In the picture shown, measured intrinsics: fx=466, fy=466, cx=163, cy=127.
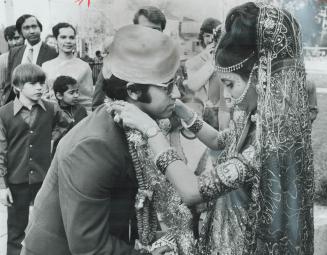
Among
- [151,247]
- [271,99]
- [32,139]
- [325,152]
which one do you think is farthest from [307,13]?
[151,247]

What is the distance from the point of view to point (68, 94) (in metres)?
4.55

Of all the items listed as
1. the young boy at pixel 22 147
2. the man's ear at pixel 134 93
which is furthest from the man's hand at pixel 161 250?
the young boy at pixel 22 147

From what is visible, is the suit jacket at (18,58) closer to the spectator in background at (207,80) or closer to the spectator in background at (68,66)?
the spectator in background at (68,66)

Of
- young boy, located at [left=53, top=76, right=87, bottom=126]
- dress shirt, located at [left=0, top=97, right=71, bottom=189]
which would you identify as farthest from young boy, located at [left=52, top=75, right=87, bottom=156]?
dress shirt, located at [left=0, top=97, right=71, bottom=189]

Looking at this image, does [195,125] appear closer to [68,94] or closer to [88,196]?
[88,196]

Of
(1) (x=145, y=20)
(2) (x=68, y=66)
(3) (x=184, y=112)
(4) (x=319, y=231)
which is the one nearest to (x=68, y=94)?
(2) (x=68, y=66)

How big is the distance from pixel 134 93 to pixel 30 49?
3852mm

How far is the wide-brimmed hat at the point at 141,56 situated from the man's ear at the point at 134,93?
58 millimetres

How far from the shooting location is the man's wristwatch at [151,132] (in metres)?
1.77

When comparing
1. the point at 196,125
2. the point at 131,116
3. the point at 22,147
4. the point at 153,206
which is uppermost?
the point at 131,116

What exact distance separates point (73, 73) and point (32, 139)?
1.24 m

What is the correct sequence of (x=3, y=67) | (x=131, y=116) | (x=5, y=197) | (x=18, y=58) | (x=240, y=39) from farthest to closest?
1. (x=3, y=67)
2. (x=18, y=58)
3. (x=5, y=197)
4. (x=240, y=39)
5. (x=131, y=116)

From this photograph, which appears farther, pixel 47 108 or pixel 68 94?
pixel 68 94

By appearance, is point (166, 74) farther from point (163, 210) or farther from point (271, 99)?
point (163, 210)
